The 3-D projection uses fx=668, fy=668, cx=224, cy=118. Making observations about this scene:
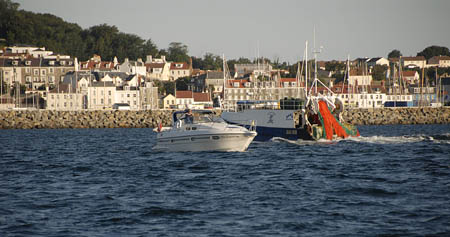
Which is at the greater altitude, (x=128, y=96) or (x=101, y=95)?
(x=101, y=95)

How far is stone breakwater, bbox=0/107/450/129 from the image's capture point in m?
114

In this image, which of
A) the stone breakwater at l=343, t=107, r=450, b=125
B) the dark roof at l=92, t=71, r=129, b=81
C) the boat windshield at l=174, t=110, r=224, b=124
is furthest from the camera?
the dark roof at l=92, t=71, r=129, b=81

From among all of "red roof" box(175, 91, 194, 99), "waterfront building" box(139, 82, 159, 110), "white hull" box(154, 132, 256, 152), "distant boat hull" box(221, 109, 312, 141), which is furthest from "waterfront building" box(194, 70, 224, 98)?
"white hull" box(154, 132, 256, 152)

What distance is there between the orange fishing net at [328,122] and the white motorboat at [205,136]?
18141 millimetres

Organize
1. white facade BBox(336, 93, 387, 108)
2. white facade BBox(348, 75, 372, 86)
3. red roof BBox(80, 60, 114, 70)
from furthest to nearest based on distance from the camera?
red roof BBox(80, 60, 114, 70)
white facade BBox(348, 75, 372, 86)
white facade BBox(336, 93, 387, 108)

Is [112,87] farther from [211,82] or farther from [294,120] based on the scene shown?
[294,120]

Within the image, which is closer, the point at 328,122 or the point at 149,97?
the point at 328,122

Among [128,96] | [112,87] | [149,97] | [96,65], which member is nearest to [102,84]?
[112,87]

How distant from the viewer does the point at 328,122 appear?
202 feet

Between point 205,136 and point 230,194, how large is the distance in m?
14.8

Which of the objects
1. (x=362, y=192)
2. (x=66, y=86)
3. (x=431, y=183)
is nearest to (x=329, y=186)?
(x=362, y=192)

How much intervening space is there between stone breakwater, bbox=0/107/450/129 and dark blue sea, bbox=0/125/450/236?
6797 centimetres

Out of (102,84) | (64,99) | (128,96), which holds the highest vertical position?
(102,84)

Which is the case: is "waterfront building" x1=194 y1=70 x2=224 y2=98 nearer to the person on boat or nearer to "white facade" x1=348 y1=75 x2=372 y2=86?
"white facade" x1=348 y1=75 x2=372 y2=86
